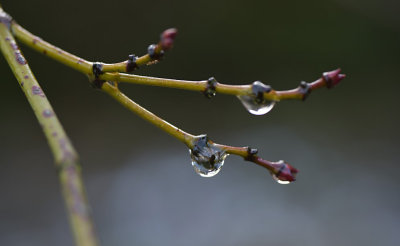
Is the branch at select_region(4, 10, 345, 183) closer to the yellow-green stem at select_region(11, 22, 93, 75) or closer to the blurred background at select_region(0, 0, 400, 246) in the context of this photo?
the yellow-green stem at select_region(11, 22, 93, 75)

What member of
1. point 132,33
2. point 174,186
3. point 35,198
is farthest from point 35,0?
point 174,186

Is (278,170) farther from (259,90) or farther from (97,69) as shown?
(97,69)

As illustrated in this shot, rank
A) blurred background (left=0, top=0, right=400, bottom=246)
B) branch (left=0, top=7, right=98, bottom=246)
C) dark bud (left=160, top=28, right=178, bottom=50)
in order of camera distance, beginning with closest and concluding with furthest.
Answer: branch (left=0, top=7, right=98, bottom=246) < dark bud (left=160, top=28, right=178, bottom=50) < blurred background (left=0, top=0, right=400, bottom=246)

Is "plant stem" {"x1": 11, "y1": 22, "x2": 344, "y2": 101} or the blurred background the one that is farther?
the blurred background

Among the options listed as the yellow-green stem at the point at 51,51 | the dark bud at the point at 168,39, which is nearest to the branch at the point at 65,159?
the yellow-green stem at the point at 51,51

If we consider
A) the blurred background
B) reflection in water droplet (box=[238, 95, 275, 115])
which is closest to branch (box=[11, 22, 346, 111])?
reflection in water droplet (box=[238, 95, 275, 115])

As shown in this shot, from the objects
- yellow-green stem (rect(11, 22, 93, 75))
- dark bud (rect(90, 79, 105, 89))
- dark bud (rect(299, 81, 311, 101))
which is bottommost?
dark bud (rect(299, 81, 311, 101))

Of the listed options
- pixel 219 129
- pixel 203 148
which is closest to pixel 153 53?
pixel 203 148
